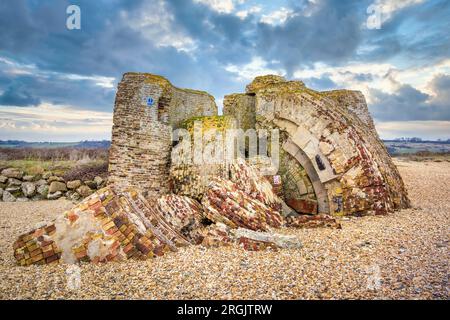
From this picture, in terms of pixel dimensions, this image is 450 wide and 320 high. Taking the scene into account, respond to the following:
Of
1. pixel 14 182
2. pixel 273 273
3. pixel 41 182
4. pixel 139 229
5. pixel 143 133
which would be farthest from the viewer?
pixel 41 182

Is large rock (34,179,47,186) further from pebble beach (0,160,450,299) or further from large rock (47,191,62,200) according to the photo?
pebble beach (0,160,450,299)

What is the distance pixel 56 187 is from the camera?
14.5m

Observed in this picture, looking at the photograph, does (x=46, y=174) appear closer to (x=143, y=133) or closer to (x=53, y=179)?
(x=53, y=179)

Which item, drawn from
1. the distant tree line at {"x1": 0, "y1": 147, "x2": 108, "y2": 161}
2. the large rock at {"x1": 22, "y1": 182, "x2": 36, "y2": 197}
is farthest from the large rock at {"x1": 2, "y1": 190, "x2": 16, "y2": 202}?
the distant tree line at {"x1": 0, "y1": 147, "x2": 108, "y2": 161}

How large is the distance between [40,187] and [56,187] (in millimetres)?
820

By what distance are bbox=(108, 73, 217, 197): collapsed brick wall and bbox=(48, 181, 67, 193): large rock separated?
280 inches

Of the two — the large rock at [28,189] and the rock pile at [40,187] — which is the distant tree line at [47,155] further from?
the large rock at [28,189]

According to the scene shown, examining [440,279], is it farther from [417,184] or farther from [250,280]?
[417,184]

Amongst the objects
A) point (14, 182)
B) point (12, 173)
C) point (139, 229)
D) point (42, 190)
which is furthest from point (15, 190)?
point (139, 229)

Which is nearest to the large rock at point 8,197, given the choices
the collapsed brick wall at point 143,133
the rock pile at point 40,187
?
the rock pile at point 40,187

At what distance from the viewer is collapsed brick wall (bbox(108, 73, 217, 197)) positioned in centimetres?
912

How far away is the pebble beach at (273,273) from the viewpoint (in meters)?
3.37

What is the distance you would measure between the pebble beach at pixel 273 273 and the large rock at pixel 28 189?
996 cm
